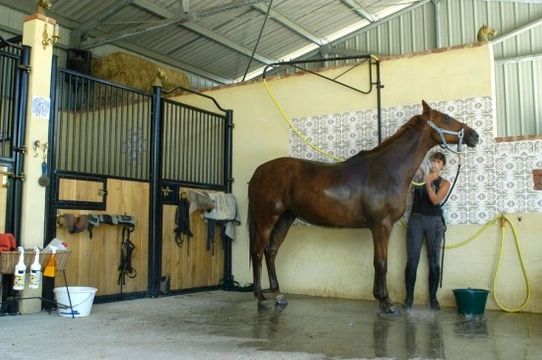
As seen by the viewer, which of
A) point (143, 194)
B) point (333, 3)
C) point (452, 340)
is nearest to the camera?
point (452, 340)

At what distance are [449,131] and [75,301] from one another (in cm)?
332

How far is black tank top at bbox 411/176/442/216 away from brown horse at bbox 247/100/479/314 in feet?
0.62

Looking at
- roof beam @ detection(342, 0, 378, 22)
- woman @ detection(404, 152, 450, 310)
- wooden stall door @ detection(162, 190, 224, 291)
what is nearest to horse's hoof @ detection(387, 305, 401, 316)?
woman @ detection(404, 152, 450, 310)

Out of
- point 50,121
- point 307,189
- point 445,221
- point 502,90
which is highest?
point 502,90

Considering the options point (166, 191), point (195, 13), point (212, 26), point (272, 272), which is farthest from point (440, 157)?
point (212, 26)

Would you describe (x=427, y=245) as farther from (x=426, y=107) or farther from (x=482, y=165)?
(x=426, y=107)

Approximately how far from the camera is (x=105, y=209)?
4473mm

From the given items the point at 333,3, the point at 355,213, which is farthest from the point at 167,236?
the point at 333,3

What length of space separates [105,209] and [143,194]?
0.48 metres

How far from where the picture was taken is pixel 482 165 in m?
4.40

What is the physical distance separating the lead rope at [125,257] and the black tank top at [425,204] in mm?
2642

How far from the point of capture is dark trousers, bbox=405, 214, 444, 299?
421 centimetres

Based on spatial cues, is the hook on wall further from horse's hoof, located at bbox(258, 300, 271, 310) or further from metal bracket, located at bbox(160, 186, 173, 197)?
horse's hoof, located at bbox(258, 300, 271, 310)

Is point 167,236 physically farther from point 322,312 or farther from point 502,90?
point 502,90
